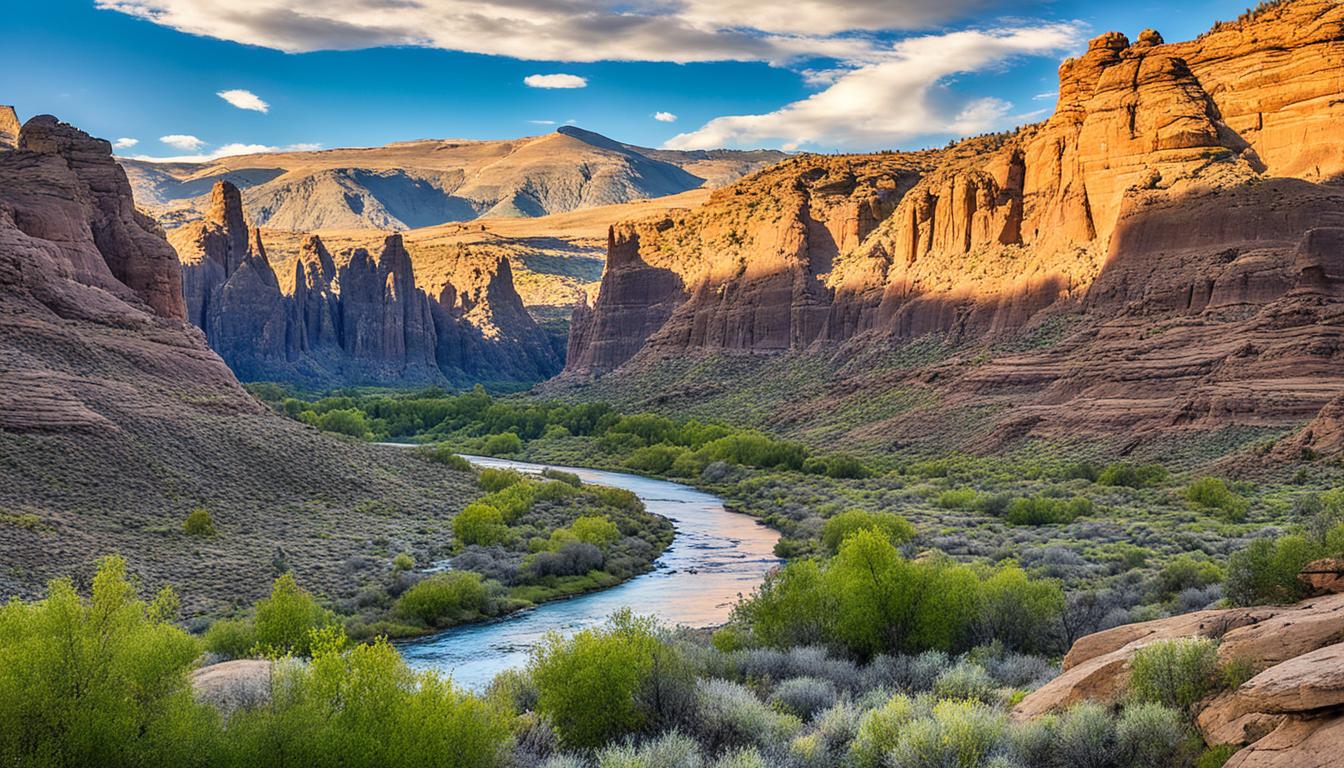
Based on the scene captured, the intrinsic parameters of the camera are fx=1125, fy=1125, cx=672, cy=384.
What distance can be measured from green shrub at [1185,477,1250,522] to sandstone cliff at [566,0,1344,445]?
958 cm

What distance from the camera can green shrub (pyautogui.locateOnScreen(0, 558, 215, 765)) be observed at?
1352 centimetres

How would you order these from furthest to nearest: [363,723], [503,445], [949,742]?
1. [503,445]
2. [949,742]
3. [363,723]

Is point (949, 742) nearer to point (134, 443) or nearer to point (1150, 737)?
point (1150, 737)

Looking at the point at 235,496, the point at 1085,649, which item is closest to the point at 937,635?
the point at 1085,649

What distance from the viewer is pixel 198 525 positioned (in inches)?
1829

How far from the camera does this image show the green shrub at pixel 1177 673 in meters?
15.0

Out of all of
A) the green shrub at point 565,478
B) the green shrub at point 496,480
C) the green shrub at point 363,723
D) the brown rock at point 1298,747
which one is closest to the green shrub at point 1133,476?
the green shrub at point 565,478

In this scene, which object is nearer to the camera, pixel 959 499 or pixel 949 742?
Answer: pixel 949 742

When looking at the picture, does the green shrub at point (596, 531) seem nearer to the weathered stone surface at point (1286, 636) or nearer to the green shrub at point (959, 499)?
the green shrub at point (959, 499)

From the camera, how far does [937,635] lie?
25828 millimetres

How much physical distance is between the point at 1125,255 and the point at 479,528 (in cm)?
5161

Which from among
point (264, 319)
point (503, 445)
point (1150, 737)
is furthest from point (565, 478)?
point (264, 319)

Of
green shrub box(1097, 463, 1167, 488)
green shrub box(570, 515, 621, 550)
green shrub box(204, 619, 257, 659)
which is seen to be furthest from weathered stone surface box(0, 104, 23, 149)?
green shrub box(1097, 463, 1167, 488)

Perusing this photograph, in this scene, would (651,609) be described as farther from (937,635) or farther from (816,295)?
(816,295)
